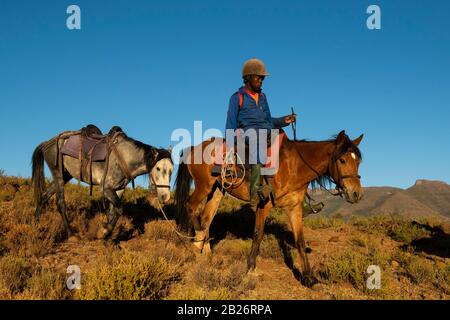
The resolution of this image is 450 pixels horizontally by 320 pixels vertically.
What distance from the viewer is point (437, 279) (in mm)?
7172

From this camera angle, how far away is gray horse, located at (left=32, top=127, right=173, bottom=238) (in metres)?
8.51

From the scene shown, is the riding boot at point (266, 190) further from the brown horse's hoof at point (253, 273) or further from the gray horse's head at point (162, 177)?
the gray horse's head at point (162, 177)

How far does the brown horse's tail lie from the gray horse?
3.36 ft

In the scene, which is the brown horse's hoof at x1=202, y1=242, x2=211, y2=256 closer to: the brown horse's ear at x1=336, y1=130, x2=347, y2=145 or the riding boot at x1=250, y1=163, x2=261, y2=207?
the riding boot at x1=250, y1=163, x2=261, y2=207

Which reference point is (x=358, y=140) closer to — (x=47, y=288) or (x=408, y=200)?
(x=47, y=288)

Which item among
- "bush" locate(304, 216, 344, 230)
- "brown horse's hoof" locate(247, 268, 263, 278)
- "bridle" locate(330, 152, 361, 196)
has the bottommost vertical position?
"brown horse's hoof" locate(247, 268, 263, 278)

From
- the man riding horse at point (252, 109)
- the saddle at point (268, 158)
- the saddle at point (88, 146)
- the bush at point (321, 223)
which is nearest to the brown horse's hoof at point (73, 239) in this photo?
the saddle at point (88, 146)

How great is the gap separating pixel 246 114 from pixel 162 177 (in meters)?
2.56

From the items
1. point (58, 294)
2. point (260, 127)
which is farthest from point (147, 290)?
point (260, 127)

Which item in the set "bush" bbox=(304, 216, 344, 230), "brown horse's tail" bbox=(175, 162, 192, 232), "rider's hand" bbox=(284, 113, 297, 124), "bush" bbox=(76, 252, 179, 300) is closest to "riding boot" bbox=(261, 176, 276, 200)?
"rider's hand" bbox=(284, 113, 297, 124)

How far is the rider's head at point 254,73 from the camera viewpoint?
720 cm

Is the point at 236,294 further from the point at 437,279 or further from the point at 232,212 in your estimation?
the point at 232,212

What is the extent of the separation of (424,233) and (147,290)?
9123mm

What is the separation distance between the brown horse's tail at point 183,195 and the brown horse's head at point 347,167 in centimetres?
396
